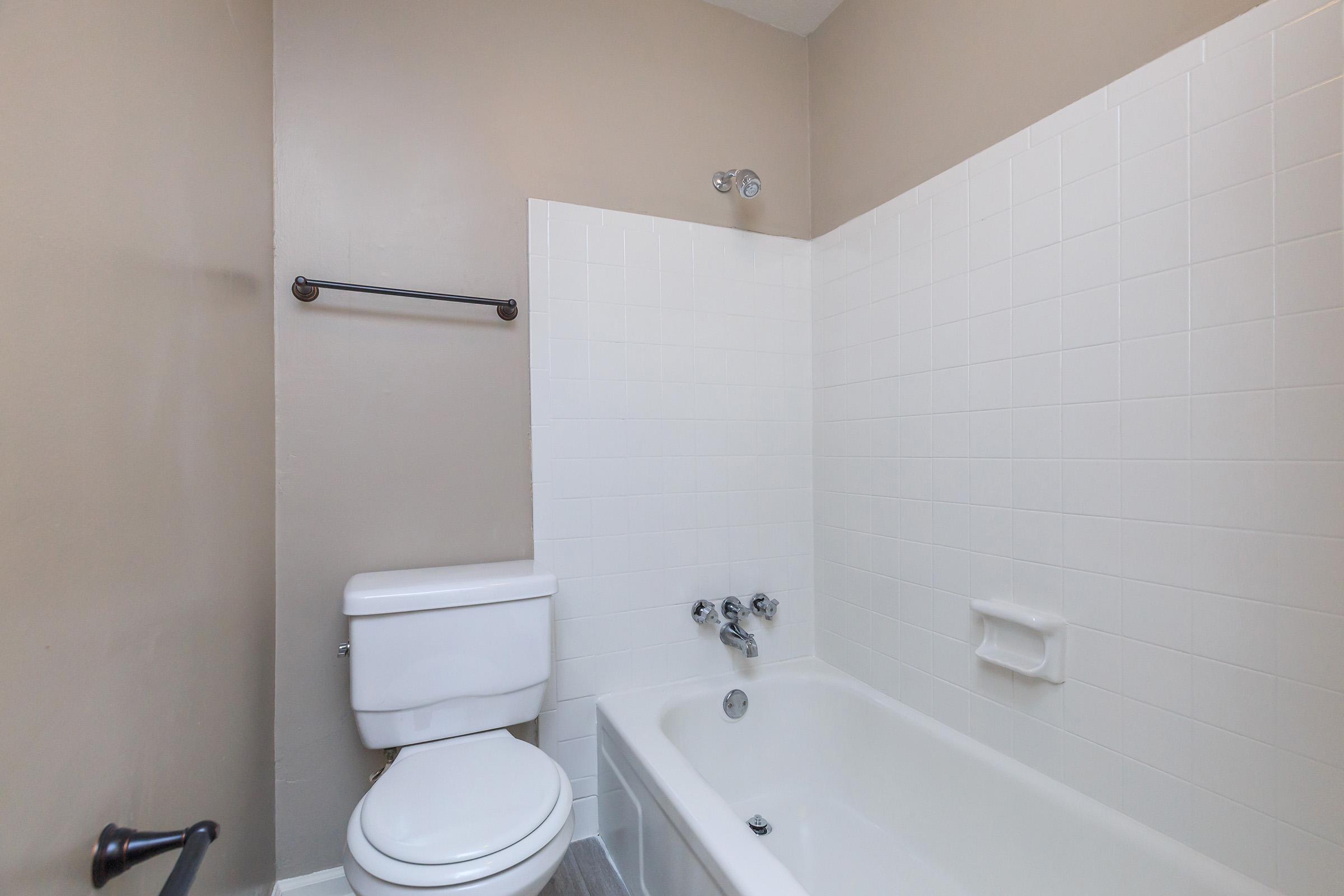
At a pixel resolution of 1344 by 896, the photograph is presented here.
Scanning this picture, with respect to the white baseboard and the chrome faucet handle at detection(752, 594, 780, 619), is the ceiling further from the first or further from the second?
the white baseboard

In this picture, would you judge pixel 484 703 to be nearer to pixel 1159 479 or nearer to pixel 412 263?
pixel 412 263

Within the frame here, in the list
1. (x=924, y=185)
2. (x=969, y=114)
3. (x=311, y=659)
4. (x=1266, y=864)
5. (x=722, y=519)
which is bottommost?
(x=1266, y=864)

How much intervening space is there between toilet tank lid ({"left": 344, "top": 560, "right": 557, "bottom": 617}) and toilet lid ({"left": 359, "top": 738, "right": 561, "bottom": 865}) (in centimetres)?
33

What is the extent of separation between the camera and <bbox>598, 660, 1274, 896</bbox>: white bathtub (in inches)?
45.8

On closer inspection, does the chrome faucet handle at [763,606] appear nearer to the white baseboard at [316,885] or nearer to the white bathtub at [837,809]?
the white bathtub at [837,809]

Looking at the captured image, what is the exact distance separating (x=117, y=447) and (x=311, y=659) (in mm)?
1006

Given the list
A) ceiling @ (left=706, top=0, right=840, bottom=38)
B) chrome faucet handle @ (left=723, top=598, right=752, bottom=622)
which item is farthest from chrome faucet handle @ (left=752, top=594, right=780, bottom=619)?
ceiling @ (left=706, top=0, right=840, bottom=38)

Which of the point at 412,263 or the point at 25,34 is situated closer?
the point at 25,34

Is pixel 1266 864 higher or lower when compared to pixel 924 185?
lower

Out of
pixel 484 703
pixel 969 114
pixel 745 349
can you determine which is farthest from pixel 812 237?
pixel 484 703

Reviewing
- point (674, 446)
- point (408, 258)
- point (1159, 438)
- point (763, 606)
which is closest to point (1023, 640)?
point (1159, 438)

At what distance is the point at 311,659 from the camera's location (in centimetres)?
156

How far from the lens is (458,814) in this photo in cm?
116

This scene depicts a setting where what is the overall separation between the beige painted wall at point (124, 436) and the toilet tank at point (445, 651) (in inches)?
9.3
